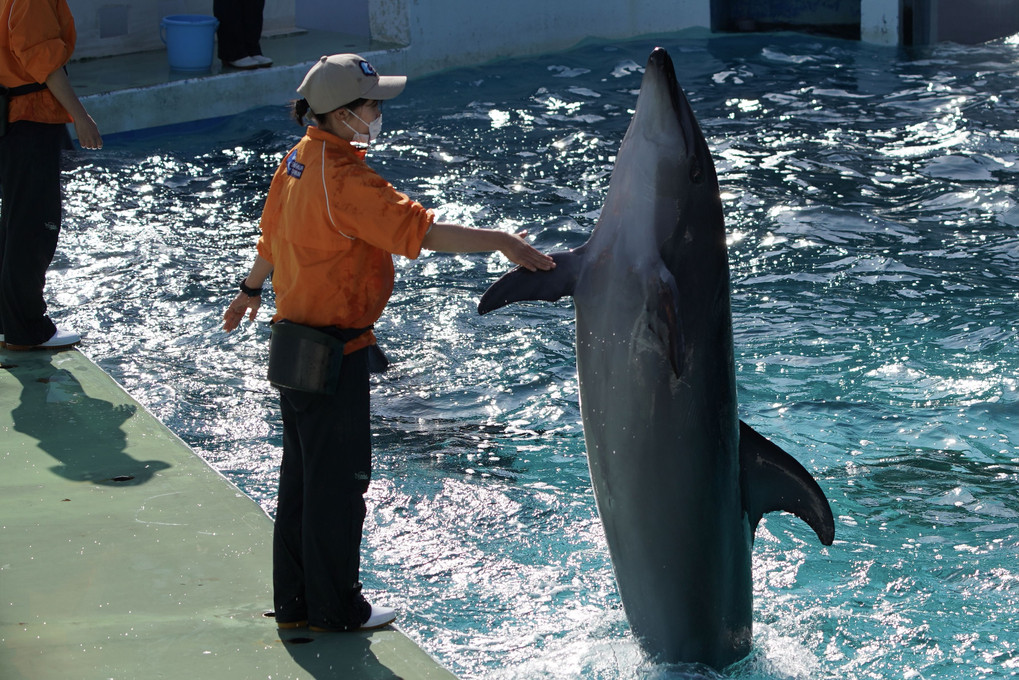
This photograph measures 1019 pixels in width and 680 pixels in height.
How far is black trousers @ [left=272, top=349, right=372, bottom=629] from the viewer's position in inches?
136

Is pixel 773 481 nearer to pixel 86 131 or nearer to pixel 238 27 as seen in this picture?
pixel 86 131

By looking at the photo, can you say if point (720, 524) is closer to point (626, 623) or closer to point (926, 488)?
point (626, 623)

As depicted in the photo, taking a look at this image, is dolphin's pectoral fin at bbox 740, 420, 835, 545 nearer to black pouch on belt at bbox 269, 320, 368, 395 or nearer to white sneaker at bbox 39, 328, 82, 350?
black pouch on belt at bbox 269, 320, 368, 395

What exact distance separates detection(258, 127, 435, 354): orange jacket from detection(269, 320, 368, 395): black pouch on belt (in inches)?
2.7

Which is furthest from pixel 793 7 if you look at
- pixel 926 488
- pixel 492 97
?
pixel 926 488

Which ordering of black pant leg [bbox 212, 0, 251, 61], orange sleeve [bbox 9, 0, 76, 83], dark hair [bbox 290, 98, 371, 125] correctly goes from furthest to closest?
black pant leg [bbox 212, 0, 251, 61] < orange sleeve [bbox 9, 0, 76, 83] < dark hair [bbox 290, 98, 371, 125]

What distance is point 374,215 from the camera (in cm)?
327

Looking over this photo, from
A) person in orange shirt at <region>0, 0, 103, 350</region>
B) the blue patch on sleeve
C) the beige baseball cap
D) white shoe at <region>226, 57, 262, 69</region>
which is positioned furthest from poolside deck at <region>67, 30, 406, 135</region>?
the beige baseball cap

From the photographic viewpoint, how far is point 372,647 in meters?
3.55

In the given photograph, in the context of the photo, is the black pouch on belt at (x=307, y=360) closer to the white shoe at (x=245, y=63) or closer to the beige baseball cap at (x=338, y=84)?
the beige baseball cap at (x=338, y=84)

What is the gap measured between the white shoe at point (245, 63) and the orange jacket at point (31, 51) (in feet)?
27.6

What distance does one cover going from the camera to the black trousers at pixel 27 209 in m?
5.43

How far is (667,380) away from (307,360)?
3.65ft

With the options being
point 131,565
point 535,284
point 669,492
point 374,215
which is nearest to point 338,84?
point 374,215
